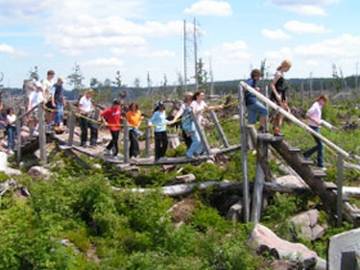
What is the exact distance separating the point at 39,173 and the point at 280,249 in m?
5.95

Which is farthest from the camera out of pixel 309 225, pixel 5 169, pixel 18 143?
pixel 18 143

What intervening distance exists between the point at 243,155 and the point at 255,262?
3541 millimetres

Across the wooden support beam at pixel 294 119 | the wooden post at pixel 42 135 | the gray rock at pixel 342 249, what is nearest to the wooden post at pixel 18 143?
the wooden post at pixel 42 135

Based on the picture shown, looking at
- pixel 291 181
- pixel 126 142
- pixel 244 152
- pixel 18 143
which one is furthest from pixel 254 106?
pixel 18 143

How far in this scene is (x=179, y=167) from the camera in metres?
16.1

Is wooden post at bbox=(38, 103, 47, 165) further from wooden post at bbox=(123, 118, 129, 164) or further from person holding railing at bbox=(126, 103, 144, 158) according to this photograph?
wooden post at bbox=(123, 118, 129, 164)

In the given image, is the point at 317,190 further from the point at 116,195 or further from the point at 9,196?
the point at 9,196

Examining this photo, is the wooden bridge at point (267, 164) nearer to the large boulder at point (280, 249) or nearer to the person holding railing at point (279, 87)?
the person holding railing at point (279, 87)

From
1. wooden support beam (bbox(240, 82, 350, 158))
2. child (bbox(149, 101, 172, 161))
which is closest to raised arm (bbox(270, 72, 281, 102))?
wooden support beam (bbox(240, 82, 350, 158))

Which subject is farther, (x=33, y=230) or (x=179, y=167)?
(x=179, y=167)

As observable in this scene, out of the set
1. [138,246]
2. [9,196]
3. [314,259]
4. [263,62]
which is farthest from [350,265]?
[263,62]

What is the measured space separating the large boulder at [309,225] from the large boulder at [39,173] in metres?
5.03

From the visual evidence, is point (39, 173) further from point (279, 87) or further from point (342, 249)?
point (342, 249)

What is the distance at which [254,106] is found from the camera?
1400cm
